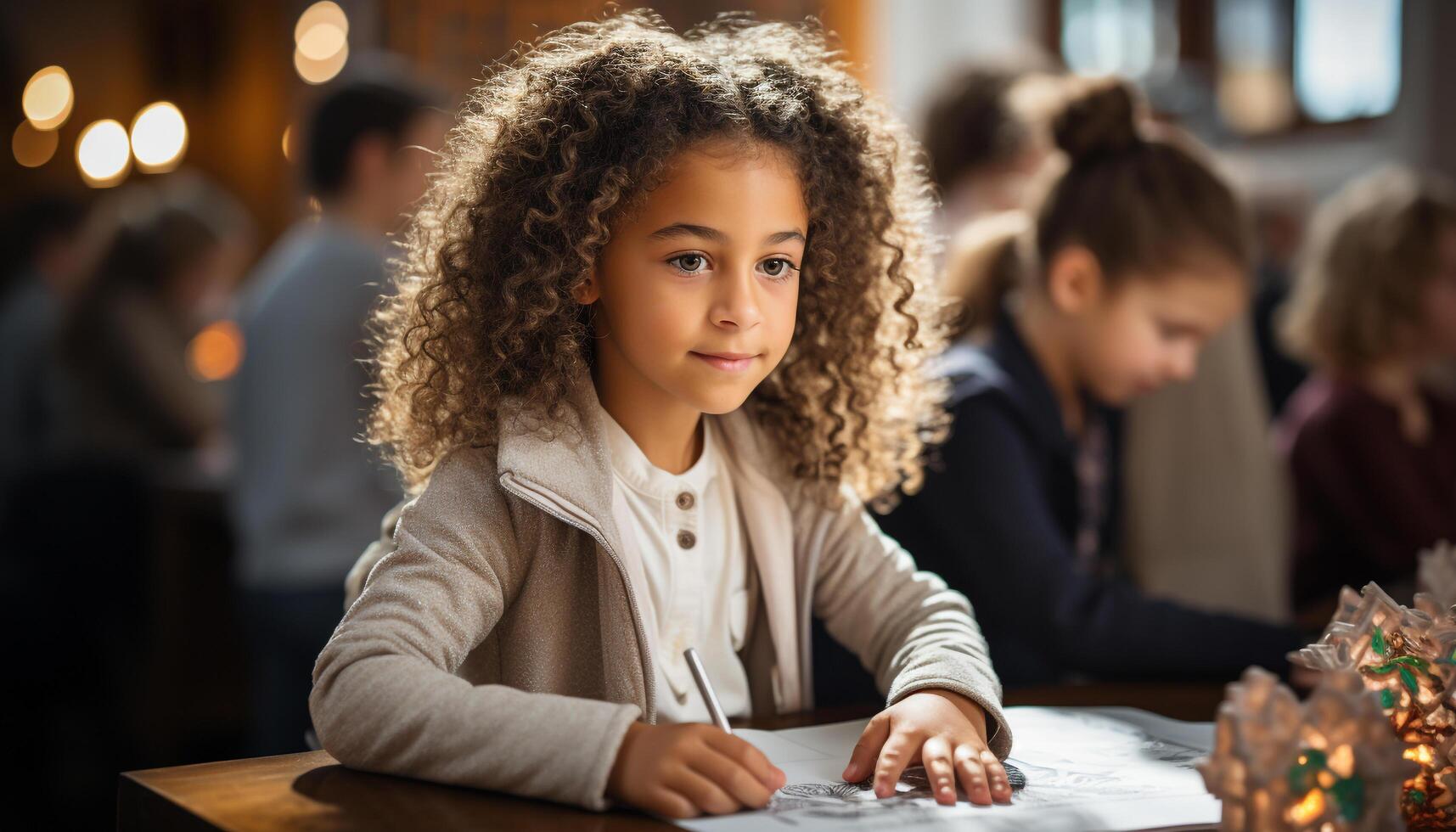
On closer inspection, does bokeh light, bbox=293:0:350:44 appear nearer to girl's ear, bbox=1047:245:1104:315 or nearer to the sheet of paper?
girl's ear, bbox=1047:245:1104:315

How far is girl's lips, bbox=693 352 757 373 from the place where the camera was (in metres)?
0.96

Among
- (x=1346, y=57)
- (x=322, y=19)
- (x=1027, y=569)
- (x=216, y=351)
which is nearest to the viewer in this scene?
(x=1027, y=569)

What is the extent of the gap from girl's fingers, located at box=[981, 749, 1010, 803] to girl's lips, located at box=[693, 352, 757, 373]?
29 centimetres

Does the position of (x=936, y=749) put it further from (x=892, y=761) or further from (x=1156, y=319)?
(x=1156, y=319)

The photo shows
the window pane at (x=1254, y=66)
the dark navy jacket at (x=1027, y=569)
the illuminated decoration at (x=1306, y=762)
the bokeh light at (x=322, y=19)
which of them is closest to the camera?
the illuminated decoration at (x=1306, y=762)

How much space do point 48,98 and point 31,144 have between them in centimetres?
23

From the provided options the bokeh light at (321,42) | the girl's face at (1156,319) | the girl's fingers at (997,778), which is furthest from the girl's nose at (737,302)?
the bokeh light at (321,42)

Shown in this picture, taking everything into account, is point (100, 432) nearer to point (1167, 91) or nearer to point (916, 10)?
point (916, 10)

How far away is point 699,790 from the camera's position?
2.51 feet

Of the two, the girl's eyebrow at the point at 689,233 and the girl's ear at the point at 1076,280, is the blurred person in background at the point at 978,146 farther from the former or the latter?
the girl's eyebrow at the point at 689,233

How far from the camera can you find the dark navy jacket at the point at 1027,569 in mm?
1282

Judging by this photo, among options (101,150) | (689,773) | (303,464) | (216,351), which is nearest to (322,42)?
(216,351)

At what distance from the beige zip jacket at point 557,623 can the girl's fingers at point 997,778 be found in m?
0.07

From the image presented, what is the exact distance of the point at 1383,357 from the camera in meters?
2.37
